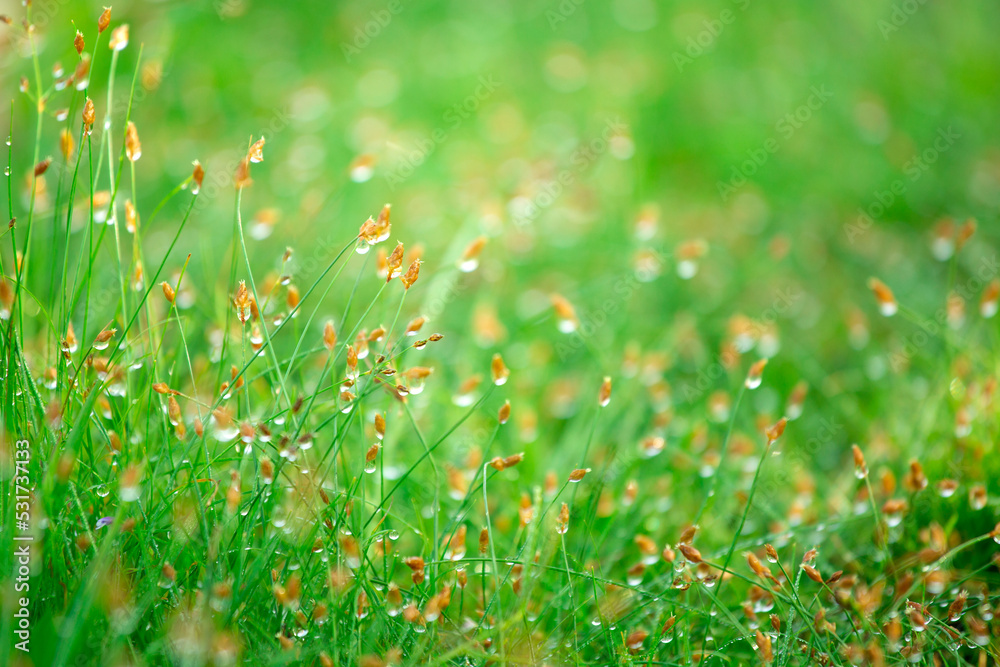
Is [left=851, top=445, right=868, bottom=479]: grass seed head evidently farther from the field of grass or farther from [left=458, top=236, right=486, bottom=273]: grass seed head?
[left=458, top=236, right=486, bottom=273]: grass seed head

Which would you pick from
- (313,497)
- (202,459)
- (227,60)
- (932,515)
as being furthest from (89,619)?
(227,60)

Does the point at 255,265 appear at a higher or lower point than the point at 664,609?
higher

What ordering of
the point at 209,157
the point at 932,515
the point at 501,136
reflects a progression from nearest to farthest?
the point at 932,515, the point at 209,157, the point at 501,136

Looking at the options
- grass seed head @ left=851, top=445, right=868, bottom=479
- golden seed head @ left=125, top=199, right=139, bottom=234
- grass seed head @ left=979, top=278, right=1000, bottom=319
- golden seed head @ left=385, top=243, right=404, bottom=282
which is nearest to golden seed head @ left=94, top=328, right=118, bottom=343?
golden seed head @ left=125, top=199, right=139, bottom=234

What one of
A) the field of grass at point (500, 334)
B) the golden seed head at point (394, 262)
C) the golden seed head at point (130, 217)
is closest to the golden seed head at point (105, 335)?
the field of grass at point (500, 334)

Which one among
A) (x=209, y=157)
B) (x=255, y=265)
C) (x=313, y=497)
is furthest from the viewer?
(x=209, y=157)

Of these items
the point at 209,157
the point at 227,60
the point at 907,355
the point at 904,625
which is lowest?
the point at 907,355

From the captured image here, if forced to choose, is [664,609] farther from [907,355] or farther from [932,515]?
[907,355]

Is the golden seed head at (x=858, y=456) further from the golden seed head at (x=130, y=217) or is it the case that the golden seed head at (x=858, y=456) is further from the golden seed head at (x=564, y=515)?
the golden seed head at (x=130, y=217)
